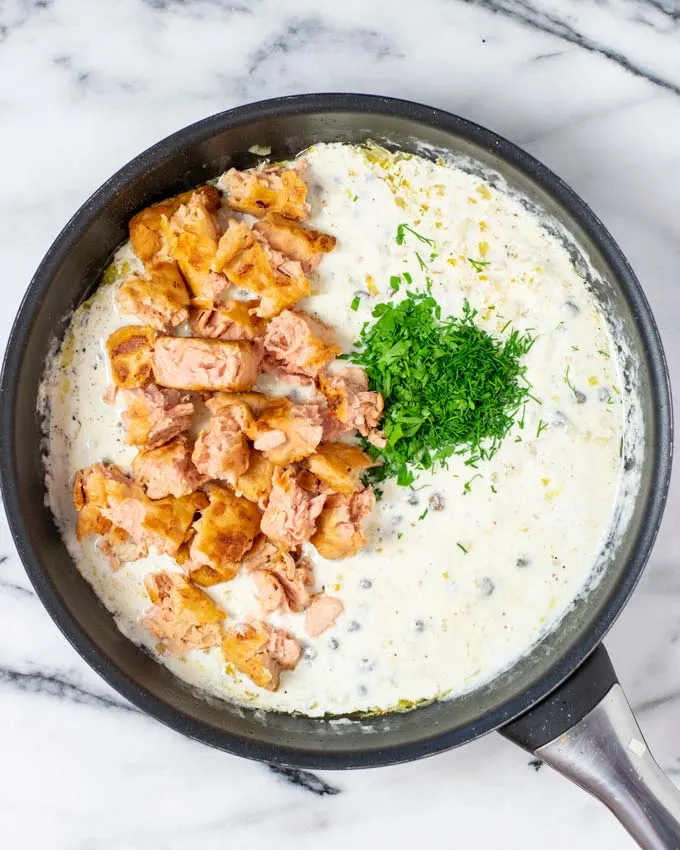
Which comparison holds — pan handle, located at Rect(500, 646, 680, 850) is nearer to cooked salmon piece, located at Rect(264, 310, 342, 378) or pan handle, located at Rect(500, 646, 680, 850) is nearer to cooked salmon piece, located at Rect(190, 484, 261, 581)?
cooked salmon piece, located at Rect(190, 484, 261, 581)

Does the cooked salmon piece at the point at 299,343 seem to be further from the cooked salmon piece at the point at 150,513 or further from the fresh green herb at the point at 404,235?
the cooked salmon piece at the point at 150,513

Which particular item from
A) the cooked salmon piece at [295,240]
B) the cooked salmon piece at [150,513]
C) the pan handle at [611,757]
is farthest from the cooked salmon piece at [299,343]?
the pan handle at [611,757]

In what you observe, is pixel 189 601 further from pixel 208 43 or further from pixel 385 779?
pixel 208 43

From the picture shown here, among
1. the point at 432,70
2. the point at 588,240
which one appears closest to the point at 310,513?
the point at 588,240

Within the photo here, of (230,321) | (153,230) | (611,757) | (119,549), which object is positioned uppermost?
(153,230)

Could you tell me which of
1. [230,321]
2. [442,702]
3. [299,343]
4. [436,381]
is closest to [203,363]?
[230,321]

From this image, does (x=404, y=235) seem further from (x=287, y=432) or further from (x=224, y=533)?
(x=224, y=533)
